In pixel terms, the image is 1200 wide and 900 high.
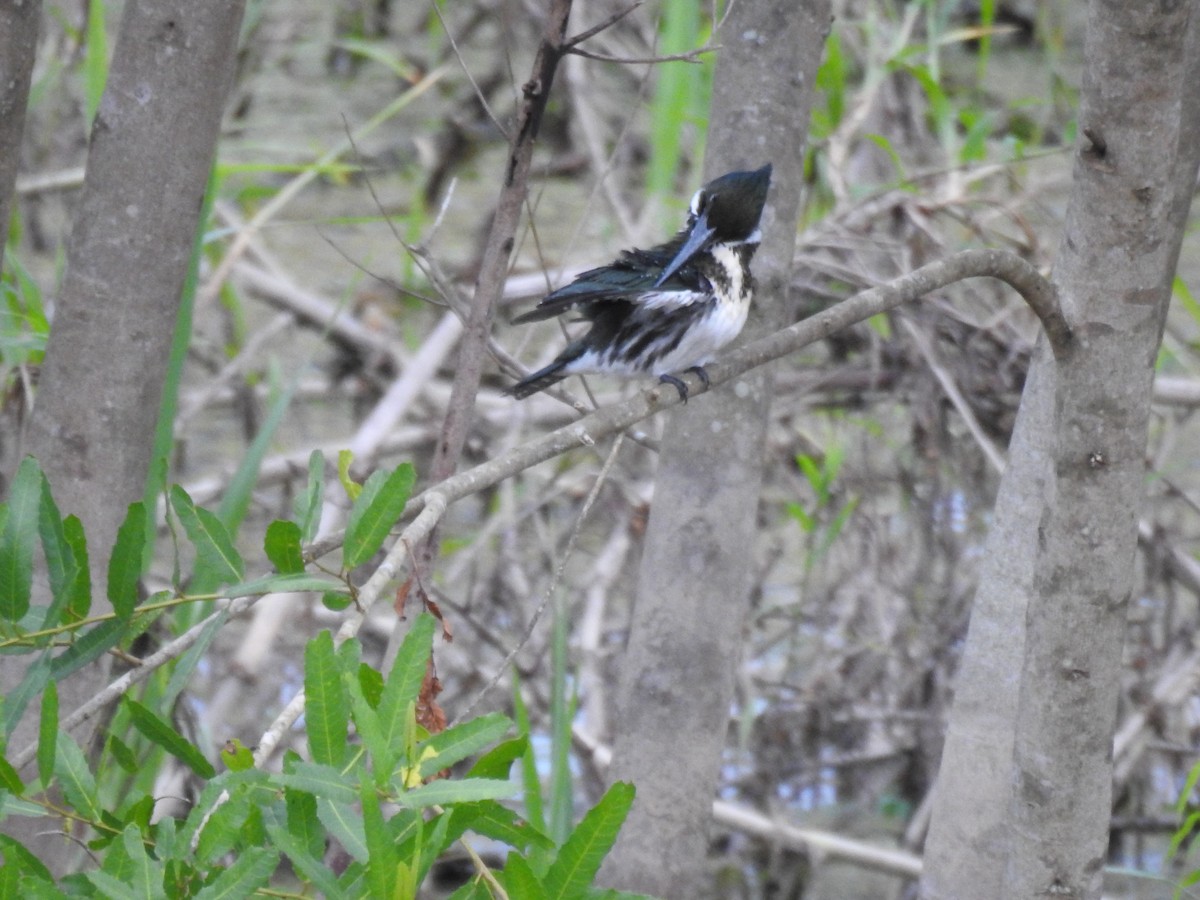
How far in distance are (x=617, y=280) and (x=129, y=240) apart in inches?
27.6

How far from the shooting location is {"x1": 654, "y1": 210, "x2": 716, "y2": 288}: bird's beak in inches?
84.9

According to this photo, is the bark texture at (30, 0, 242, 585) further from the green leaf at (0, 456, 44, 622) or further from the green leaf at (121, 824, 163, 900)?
the green leaf at (121, 824, 163, 900)

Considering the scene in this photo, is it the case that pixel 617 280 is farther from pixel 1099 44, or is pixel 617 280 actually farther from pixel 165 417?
pixel 1099 44

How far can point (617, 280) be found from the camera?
2146 millimetres

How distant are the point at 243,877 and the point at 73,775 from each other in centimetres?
23

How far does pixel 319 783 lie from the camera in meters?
0.98

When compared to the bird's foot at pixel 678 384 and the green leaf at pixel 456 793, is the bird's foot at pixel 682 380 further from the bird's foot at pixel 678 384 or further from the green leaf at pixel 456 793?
the green leaf at pixel 456 793

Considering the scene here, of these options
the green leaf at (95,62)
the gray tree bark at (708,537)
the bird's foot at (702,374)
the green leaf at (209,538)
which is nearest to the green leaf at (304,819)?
the green leaf at (209,538)

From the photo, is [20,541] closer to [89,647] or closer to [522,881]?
[89,647]

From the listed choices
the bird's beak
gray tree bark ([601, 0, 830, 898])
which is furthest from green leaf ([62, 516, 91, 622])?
the bird's beak

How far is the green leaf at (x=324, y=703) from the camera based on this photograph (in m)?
1.00

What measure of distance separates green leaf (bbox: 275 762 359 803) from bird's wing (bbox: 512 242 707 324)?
1.12m

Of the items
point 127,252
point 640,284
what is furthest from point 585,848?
point 640,284

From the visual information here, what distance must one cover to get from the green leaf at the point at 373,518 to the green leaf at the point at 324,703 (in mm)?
171
